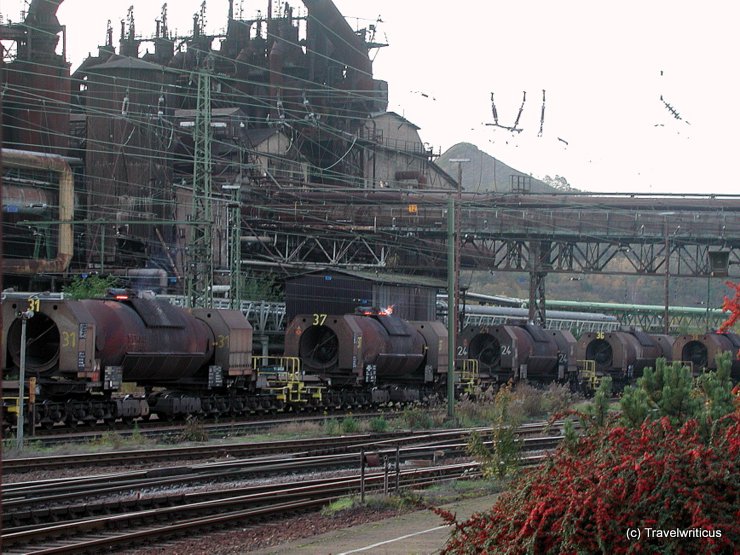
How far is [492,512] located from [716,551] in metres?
1.70

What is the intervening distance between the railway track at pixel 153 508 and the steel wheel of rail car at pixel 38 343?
9225 mm

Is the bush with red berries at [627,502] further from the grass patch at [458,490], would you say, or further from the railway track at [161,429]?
the railway track at [161,429]

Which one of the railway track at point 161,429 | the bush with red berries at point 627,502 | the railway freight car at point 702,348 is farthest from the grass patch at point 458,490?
the railway freight car at point 702,348

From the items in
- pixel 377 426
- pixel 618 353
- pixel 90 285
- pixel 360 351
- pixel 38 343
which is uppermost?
pixel 90 285

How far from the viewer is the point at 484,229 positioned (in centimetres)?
6438

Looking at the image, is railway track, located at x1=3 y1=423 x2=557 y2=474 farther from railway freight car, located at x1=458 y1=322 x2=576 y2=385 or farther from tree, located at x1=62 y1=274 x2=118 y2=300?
tree, located at x1=62 y1=274 x2=118 y2=300

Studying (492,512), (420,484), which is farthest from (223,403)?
(492,512)

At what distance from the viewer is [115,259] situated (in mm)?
63000

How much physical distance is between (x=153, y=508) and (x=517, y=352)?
3073 centimetres

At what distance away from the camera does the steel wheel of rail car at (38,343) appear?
27.3 metres

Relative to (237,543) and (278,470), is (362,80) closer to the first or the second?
(278,470)

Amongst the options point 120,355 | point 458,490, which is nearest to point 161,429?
point 120,355

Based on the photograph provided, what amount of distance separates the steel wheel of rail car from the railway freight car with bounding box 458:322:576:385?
2050cm

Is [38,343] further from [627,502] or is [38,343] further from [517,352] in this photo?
[627,502]
